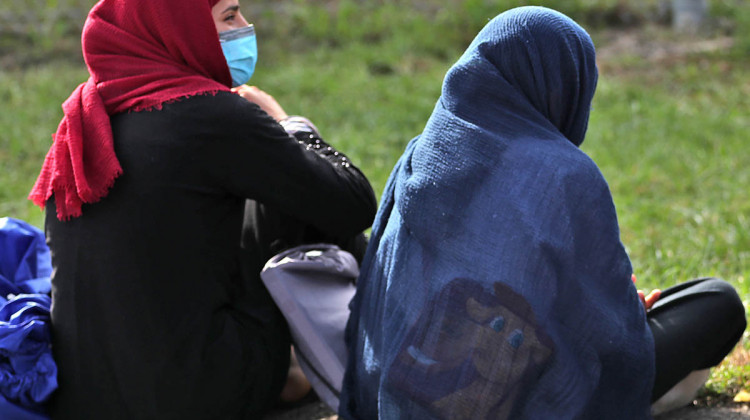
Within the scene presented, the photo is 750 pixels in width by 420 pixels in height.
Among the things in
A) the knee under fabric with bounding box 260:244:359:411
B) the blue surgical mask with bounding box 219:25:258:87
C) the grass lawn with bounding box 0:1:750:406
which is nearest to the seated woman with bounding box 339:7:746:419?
the knee under fabric with bounding box 260:244:359:411

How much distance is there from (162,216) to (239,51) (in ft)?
2.30

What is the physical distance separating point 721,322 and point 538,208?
83cm

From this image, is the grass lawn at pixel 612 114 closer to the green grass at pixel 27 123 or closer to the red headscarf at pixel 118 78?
the green grass at pixel 27 123

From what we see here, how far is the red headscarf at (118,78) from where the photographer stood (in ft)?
7.53

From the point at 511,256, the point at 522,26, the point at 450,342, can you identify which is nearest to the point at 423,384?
the point at 450,342

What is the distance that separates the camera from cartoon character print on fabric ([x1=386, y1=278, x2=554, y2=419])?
1.99 meters

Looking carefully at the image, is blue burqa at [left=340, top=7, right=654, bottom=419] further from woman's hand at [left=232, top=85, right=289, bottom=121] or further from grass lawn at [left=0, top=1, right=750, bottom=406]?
grass lawn at [left=0, top=1, right=750, bottom=406]

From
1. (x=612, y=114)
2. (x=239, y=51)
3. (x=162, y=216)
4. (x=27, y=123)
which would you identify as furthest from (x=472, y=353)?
(x=27, y=123)

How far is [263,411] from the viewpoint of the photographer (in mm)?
2551

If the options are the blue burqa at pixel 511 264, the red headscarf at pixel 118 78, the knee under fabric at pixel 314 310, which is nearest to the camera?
the blue burqa at pixel 511 264

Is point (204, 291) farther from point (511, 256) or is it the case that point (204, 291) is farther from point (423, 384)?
point (511, 256)

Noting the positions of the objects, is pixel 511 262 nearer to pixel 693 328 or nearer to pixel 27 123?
pixel 693 328

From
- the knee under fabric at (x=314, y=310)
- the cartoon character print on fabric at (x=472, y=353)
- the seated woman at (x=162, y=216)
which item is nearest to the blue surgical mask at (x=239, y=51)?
the seated woman at (x=162, y=216)

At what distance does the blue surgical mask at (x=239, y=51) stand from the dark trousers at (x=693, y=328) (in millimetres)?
1406
